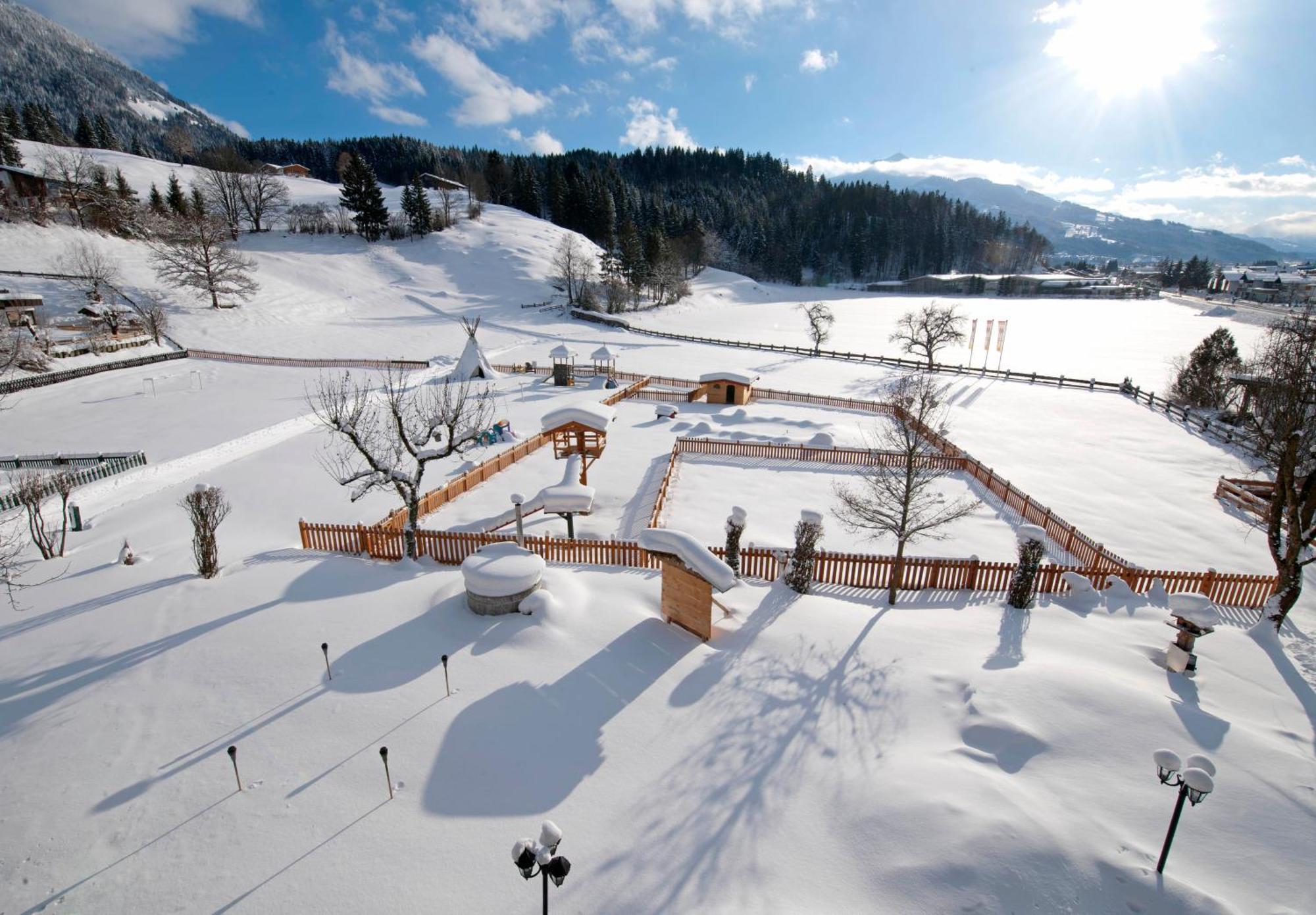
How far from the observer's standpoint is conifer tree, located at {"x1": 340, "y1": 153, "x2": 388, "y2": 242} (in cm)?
7131

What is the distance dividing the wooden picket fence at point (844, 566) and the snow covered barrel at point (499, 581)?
2.41 meters

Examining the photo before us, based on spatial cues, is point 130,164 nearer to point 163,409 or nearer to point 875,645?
point 163,409

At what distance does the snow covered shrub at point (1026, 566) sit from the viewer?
11.6 metres

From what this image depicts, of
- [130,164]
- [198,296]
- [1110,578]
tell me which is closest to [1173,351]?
[1110,578]

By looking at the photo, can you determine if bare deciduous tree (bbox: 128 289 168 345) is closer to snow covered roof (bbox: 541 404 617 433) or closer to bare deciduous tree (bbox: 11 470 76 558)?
bare deciduous tree (bbox: 11 470 76 558)

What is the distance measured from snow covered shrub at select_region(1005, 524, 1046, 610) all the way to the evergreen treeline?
219 feet

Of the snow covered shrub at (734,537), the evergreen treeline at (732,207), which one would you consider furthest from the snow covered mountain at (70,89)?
the snow covered shrub at (734,537)

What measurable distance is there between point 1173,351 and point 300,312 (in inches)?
3119

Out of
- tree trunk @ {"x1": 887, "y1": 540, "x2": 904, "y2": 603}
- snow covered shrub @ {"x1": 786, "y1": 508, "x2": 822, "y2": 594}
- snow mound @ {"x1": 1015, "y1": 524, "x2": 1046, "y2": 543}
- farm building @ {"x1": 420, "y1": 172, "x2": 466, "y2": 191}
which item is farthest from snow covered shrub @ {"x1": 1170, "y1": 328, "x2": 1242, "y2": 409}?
farm building @ {"x1": 420, "y1": 172, "x2": 466, "y2": 191}

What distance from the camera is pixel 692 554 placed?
32.4ft

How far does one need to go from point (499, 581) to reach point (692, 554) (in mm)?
3611

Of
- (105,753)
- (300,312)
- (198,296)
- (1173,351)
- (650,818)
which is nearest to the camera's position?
(650,818)

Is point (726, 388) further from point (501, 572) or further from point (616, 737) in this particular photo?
point (616, 737)

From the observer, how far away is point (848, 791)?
22.4ft
